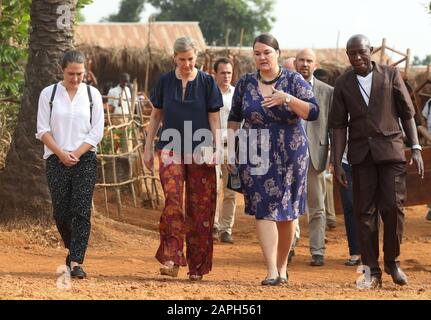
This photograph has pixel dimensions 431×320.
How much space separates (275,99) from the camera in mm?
8070

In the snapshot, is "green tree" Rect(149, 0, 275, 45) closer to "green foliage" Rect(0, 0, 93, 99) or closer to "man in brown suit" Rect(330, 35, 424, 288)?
"green foliage" Rect(0, 0, 93, 99)

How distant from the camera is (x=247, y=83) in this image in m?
8.43

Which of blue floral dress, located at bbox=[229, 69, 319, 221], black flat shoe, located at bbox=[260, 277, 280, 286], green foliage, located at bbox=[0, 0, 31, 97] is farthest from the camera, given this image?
green foliage, located at bbox=[0, 0, 31, 97]

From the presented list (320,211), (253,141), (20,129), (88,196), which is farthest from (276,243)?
(20,129)

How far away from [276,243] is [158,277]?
1.22m

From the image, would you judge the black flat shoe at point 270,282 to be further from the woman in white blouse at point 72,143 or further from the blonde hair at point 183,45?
the blonde hair at point 183,45

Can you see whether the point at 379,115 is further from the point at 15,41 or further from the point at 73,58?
the point at 15,41

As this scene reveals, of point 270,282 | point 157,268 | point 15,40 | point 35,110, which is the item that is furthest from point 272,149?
point 15,40

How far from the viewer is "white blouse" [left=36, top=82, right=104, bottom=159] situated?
8.47 meters

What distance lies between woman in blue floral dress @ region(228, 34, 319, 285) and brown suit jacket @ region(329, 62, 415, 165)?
0.33 m

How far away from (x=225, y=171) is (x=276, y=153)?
415 centimetres

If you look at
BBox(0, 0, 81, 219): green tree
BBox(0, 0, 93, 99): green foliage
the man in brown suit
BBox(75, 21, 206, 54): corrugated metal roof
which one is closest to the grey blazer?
the man in brown suit
